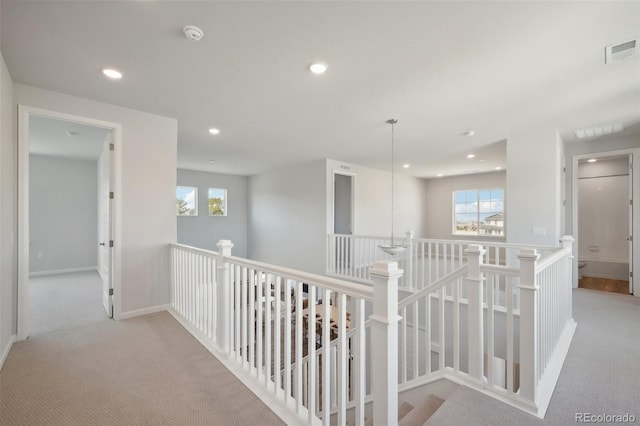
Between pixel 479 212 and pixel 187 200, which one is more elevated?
pixel 187 200

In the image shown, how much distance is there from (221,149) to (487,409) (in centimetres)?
545

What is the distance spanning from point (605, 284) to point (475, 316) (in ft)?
18.3

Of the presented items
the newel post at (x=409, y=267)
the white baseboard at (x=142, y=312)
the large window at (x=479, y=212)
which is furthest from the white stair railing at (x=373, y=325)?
the large window at (x=479, y=212)

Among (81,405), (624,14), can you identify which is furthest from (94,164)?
(624,14)

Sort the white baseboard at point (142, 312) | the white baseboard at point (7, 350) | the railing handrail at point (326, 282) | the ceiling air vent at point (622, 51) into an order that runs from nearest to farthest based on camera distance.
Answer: the railing handrail at point (326, 282), the ceiling air vent at point (622, 51), the white baseboard at point (7, 350), the white baseboard at point (142, 312)

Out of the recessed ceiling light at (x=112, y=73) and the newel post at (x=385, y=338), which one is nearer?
the newel post at (x=385, y=338)

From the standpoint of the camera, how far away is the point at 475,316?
2031mm

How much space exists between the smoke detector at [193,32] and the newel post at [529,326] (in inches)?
108

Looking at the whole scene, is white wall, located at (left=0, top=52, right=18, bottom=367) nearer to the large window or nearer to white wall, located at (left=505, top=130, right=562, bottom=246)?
white wall, located at (left=505, top=130, right=562, bottom=246)

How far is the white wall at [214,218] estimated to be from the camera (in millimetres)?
7984

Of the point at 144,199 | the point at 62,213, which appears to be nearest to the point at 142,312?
the point at 144,199

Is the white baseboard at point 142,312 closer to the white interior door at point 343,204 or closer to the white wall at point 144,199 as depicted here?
the white wall at point 144,199

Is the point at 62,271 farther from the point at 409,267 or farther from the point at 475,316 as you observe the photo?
the point at 475,316

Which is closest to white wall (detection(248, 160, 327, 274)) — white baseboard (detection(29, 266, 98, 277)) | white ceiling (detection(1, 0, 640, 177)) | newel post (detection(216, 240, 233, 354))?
white ceiling (detection(1, 0, 640, 177))
